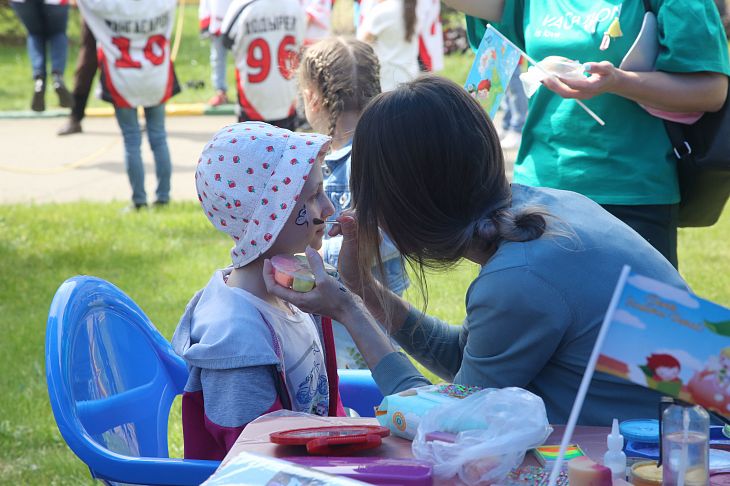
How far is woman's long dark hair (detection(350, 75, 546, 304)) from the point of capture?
2.02 m

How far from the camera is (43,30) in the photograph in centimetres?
1084

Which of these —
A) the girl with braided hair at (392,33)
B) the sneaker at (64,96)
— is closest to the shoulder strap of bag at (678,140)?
the girl with braided hair at (392,33)

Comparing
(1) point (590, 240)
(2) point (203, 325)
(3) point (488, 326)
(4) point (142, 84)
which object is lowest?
(4) point (142, 84)

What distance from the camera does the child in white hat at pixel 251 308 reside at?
87.6 inches

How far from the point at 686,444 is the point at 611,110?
5.79 ft

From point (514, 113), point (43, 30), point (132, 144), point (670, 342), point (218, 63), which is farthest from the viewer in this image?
point (218, 63)

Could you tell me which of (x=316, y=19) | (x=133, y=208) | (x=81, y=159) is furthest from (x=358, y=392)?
(x=81, y=159)

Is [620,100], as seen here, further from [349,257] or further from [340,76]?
[349,257]

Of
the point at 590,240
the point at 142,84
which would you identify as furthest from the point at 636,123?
the point at 142,84

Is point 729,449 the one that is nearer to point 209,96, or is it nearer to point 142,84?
point 142,84

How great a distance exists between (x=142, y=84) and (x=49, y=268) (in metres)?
1.55

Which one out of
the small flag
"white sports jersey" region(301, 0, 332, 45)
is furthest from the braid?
"white sports jersey" region(301, 0, 332, 45)

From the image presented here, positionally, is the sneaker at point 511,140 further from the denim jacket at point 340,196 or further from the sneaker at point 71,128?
the denim jacket at point 340,196

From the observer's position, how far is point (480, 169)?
2.03 metres
